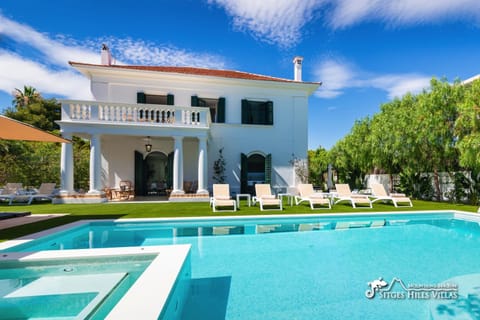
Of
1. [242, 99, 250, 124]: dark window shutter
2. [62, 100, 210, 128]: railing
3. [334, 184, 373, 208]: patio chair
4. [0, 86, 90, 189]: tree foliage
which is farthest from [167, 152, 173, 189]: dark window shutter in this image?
[334, 184, 373, 208]: patio chair

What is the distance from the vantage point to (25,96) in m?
30.8

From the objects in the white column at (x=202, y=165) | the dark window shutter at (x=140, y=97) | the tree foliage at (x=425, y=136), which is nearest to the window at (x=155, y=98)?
the dark window shutter at (x=140, y=97)

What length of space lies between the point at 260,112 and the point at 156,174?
26.5ft

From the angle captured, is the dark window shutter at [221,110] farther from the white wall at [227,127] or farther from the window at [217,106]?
the white wall at [227,127]

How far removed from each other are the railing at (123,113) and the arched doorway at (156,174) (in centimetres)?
319

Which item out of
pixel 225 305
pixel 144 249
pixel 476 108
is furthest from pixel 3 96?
pixel 476 108

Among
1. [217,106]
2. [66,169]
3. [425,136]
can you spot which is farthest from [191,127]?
[425,136]

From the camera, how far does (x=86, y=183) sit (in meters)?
16.5

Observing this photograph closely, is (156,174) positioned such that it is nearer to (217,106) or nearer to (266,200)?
(217,106)

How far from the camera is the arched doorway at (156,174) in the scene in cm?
1528

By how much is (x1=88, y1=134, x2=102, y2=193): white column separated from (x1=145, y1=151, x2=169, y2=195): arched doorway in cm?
377

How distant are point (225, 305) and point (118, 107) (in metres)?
11.7

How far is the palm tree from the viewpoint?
29.7 metres

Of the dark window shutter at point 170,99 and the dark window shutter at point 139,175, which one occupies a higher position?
the dark window shutter at point 170,99
